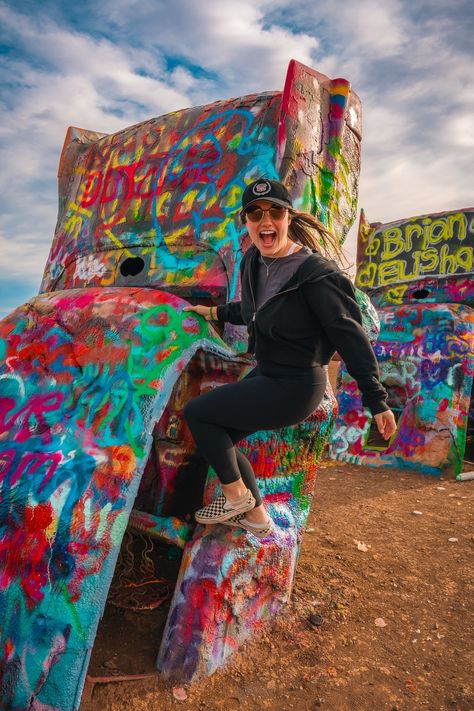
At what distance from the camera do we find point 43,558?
231 centimetres

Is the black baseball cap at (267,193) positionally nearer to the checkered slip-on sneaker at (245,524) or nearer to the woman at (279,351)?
the woman at (279,351)

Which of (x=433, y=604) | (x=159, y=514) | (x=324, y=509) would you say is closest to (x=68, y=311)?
(x=159, y=514)

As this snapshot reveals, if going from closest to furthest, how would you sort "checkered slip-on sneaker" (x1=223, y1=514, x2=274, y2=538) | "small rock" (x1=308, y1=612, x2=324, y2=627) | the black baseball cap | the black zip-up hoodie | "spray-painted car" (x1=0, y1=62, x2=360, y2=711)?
the black zip-up hoodie < "spray-painted car" (x1=0, y1=62, x2=360, y2=711) < the black baseball cap < "checkered slip-on sneaker" (x1=223, y1=514, x2=274, y2=538) < "small rock" (x1=308, y1=612, x2=324, y2=627)

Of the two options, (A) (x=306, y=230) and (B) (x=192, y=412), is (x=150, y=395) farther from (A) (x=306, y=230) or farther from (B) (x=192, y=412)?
(A) (x=306, y=230)

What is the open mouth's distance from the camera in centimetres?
247

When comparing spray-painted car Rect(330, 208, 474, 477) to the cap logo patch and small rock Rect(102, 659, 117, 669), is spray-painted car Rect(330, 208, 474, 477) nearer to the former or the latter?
small rock Rect(102, 659, 117, 669)

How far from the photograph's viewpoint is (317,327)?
2.34 meters

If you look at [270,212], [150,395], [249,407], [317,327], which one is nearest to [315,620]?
[249,407]

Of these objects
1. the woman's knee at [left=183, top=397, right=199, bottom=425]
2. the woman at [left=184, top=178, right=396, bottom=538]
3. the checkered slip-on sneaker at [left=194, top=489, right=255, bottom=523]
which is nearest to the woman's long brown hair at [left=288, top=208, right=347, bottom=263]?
the woman at [left=184, top=178, right=396, bottom=538]

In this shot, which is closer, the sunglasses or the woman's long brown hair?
the sunglasses

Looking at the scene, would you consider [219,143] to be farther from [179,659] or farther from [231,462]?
[179,659]

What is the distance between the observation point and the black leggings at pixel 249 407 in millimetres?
2336

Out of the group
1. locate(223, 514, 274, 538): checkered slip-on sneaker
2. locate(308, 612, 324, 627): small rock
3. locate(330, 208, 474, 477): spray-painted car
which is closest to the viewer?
locate(223, 514, 274, 538): checkered slip-on sneaker

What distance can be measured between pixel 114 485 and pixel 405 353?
6.92 meters
